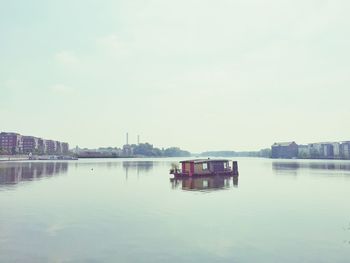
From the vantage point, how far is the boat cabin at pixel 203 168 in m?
80.6

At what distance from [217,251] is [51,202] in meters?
26.3

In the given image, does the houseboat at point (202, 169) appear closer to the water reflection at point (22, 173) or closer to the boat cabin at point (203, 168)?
the boat cabin at point (203, 168)

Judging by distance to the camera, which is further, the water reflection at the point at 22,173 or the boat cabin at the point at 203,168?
the boat cabin at the point at 203,168

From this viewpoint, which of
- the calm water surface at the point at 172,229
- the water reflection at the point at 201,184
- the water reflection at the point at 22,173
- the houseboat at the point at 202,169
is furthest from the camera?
the houseboat at the point at 202,169

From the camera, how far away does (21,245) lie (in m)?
21.3

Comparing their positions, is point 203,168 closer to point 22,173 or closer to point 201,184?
point 201,184

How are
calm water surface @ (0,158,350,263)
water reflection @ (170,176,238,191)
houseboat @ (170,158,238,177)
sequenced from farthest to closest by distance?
1. houseboat @ (170,158,238,177)
2. water reflection @ (170,176,238,191)
3. calm water surface @ (0,158,350,263)

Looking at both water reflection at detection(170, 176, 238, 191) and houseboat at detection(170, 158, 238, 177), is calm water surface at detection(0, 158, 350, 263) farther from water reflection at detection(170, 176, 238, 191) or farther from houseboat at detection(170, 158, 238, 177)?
houseboat at detection(170, 158, 238, 177)

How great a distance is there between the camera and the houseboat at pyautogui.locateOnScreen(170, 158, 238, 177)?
8062cm

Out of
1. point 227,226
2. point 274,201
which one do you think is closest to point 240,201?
point 274,201

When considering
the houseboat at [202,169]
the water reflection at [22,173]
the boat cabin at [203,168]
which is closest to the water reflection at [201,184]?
the houseboat at [202,169]

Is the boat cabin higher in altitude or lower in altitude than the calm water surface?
higher

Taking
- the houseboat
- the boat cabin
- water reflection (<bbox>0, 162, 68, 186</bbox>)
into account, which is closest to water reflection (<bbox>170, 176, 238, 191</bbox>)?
the houseboat

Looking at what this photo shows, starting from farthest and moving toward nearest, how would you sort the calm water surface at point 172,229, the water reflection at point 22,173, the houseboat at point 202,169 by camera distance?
the houseboat at point 202,169 < the water reflection at point 22,173 < the calm water surface at point 172,229
